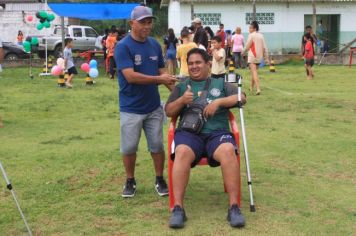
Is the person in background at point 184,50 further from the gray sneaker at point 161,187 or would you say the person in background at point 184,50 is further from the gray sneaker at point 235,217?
the gray sneaker at point 235,217

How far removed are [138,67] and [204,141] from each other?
92cm

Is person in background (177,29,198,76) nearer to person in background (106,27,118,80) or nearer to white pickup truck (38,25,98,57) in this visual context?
person in background (106,27,118,80)

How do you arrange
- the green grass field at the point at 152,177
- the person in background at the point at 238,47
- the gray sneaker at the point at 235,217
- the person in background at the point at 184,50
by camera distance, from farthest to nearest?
the person in background at the point at 238,47, the person in background at the point at 184,50, the green grass field at the point at 152,177, the gray sneaker at the point at 235,217

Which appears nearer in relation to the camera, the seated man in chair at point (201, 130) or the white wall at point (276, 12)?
the seated man in chair at point (201, 130)

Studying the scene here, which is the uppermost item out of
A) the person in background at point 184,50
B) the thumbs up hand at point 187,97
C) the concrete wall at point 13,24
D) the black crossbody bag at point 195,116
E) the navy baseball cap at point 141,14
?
the concrete wall at point 13,24

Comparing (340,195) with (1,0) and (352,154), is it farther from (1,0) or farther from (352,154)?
(1,0)

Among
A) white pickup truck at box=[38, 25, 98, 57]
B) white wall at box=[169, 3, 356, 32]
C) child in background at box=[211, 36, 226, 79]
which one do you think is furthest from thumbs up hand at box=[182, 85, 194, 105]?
white pickup truck at box=[38, 25, 98, 57]

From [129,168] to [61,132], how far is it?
12.2ft

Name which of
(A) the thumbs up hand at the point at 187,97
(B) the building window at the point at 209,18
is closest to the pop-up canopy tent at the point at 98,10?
(B) the building window at the point at 209,18

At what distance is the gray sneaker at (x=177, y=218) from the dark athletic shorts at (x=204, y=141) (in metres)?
0.46

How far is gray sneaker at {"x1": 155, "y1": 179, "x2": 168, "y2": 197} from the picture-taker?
17.8ft

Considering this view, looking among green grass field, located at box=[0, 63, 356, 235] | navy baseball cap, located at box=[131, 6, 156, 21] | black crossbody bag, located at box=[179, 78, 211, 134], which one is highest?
navy baseball cap, located at box=[131, 6, 156, 21]

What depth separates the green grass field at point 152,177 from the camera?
4.64m

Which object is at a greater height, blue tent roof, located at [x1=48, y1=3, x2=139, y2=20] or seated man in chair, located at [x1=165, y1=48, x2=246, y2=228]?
blue tent roof, located at [x1=48, y1=3, x2=139, y2=20]
